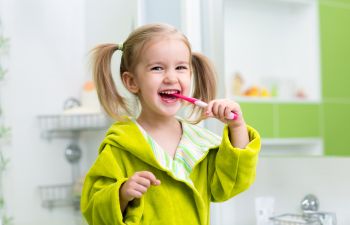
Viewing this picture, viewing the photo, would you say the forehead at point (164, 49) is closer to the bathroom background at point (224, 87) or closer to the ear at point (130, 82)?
the ear at point (130, 82)

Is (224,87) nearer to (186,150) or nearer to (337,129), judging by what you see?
(337,129)

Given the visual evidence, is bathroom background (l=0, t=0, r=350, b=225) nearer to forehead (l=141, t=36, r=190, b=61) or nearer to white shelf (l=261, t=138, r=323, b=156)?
white shelf (l=261, t=138, r=323, b=156)

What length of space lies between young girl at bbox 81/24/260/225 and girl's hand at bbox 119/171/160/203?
13 mm

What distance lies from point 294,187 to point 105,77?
0.58 metres

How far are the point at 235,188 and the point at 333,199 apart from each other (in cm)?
33

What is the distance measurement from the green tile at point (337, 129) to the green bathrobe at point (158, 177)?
34 centimetres

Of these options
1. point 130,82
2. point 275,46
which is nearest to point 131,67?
point 130,82

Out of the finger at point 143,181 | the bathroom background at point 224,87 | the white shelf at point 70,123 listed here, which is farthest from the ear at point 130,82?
the white shelf at point 70,123

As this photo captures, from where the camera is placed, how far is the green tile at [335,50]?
1.34 metres

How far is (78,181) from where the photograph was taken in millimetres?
2258

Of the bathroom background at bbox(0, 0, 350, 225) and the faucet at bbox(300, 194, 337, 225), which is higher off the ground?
the bathroom background at bbox(0, 0, 350, 225)

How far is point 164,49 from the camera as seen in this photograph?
1.03 metres

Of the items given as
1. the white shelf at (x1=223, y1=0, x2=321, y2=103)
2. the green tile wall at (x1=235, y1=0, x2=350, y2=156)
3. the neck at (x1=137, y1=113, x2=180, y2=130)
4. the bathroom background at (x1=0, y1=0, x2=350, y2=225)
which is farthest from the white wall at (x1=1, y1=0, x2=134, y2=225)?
Answer: the neck at (x1=137, y1=113, x2=180, y2=130)

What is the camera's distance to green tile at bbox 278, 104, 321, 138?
1437 mm
